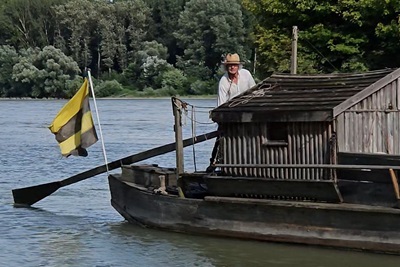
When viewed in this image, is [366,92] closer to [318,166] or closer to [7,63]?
[318,166]

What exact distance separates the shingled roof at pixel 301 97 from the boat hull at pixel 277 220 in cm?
118

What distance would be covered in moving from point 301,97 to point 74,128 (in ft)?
16.3

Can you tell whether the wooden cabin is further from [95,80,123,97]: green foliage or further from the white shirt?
[95,80,123,97]: green foliage

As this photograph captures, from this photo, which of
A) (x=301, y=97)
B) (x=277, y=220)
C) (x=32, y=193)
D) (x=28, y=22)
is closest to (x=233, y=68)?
(x=301, y=97)

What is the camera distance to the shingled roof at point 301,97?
41.4ft

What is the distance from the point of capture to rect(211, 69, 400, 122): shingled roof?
12.6 metres

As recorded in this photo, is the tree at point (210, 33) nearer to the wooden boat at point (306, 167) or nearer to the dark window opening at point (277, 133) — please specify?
the wooden boat at point (306, 167)

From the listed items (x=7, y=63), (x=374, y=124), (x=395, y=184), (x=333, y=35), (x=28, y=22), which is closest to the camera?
(x=395, y=184)

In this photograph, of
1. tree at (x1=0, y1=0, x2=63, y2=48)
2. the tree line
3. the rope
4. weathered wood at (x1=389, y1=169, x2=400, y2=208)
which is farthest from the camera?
tree at (x1=0, y1=0, x2=63, y2=48)

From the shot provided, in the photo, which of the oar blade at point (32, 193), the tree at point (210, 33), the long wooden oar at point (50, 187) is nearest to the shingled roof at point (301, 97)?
the long wooden oar at point (50, 187)

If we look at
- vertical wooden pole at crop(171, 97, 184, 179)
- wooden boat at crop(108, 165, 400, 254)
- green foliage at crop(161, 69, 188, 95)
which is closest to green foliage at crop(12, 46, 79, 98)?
green foliage at crop(161, 69, 188, 95)

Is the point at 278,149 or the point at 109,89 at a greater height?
the point at 278,149

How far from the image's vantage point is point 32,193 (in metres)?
18.7

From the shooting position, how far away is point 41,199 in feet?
61.9
